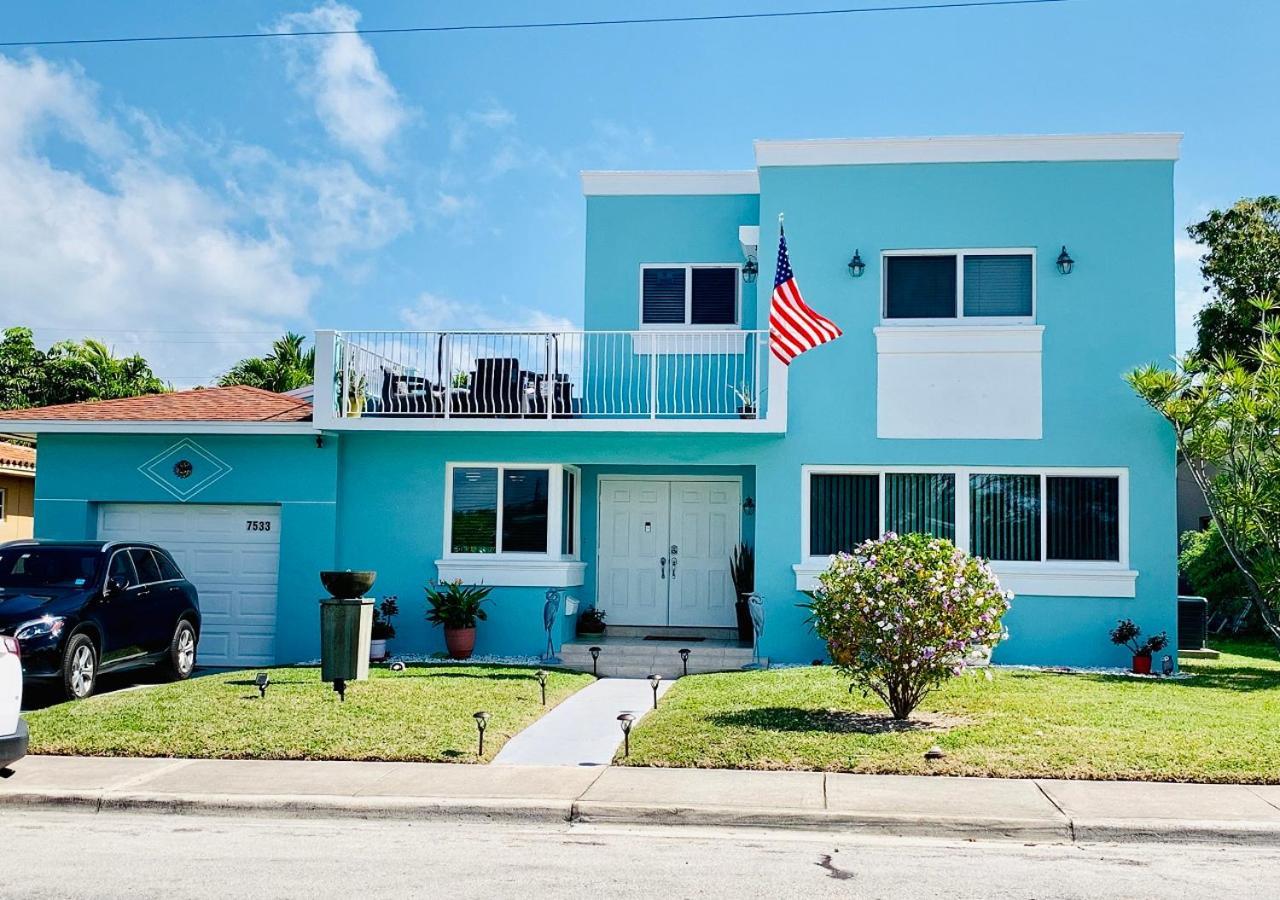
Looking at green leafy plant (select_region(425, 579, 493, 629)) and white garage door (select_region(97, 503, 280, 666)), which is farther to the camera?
white garage door (select_region(97, 503, 280, 666))

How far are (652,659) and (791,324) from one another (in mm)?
4323

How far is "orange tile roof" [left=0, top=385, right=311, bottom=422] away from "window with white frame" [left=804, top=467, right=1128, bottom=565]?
696cm

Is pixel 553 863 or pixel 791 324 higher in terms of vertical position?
pixel 791 324

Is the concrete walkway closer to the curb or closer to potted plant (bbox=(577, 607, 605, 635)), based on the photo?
the curb

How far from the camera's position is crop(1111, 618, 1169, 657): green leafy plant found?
14.7m

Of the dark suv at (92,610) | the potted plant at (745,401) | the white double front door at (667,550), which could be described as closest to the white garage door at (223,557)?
the dark suv at (92,610)

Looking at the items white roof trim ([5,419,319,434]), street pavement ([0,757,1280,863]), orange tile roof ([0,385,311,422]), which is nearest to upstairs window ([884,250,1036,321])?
white roof trim ([5,419,319,434])

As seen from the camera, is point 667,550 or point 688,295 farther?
point 688,295

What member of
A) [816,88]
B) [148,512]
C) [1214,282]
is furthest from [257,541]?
[1214,282]

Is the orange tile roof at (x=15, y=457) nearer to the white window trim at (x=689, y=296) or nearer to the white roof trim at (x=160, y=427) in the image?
the white roof trim at (x=160, y=427)

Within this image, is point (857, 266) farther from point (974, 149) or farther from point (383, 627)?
point (383, 627)

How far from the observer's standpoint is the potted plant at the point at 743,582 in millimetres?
16391

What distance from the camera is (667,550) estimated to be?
683 inches

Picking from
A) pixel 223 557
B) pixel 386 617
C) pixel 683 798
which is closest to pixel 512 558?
pixel 386 617
